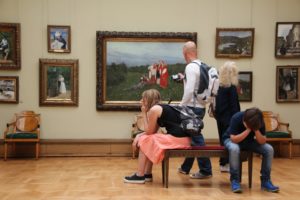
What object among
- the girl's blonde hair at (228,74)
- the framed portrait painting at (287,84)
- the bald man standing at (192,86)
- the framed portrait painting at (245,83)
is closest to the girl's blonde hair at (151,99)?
the bald man standing at (192,86)

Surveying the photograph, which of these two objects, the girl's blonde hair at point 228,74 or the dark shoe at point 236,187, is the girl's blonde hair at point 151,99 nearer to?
the girl's blonde hair at point 228,74

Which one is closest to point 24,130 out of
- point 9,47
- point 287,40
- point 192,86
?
point 9,47

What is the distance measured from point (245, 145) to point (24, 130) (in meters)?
5.88

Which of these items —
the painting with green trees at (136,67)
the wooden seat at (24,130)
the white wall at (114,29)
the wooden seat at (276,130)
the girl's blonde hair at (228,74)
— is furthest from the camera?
the painting with green trees at (136,67)

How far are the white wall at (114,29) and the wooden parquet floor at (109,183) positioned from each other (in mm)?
1430

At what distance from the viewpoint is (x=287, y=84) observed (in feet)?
36.2

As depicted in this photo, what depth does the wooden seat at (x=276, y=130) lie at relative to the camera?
10266mm

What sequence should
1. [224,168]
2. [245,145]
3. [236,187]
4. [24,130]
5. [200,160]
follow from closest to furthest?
1. [236,187]
2. [245,145]
3. [200,160]
4. [224,168]
5. [24,130]

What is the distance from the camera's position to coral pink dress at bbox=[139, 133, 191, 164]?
648 cm

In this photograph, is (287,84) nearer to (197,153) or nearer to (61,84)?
(197,153)

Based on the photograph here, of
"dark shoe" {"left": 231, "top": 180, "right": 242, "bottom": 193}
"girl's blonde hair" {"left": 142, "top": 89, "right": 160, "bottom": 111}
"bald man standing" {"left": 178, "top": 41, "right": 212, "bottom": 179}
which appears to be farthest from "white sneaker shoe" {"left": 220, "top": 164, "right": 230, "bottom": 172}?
"girl's blonde hair" {"left": 142, "top": 89, "right": 160, "bottom": 111}

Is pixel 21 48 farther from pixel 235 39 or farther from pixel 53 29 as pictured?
pixel 235 39

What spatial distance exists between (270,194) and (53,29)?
22.2ft

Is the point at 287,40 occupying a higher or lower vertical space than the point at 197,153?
higher
